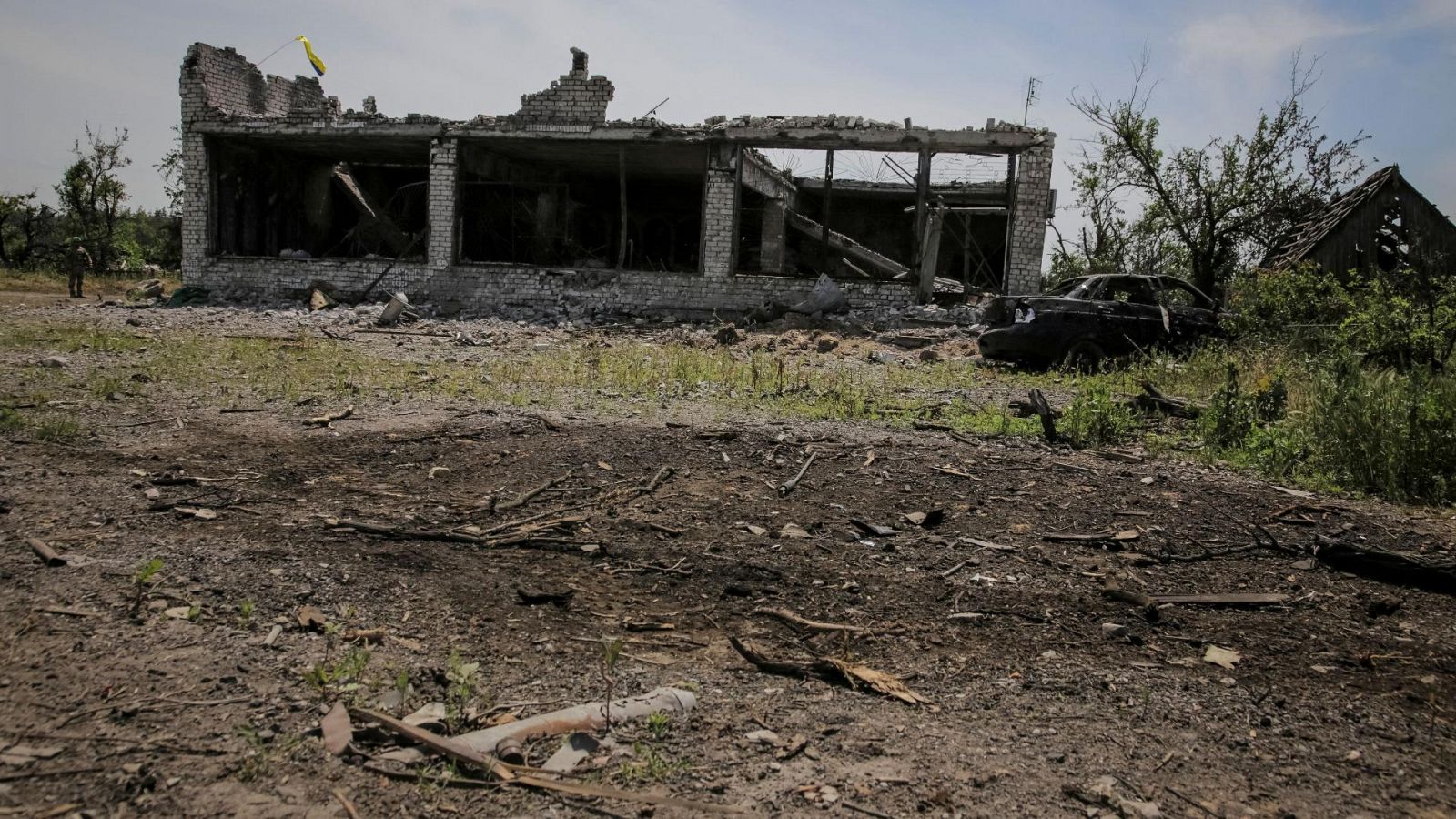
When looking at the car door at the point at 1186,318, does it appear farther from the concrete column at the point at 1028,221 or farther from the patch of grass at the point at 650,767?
the patch of grass at the point at 650,767

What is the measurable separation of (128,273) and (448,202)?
14.3 metres

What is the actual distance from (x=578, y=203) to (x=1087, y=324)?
14.8 metres

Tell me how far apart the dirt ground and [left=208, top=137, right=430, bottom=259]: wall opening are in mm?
14751

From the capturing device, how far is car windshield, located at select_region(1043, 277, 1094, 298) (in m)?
10.9

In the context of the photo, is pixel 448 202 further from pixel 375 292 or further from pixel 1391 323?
pixel 1391 323

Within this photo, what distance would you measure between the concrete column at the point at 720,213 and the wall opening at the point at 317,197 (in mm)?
6231

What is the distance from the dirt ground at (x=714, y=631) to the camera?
7.75 ft

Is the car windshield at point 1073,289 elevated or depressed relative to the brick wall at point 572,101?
depressed

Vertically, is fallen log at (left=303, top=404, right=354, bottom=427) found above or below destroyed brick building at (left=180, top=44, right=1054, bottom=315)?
below

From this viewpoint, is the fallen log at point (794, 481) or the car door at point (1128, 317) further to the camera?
the car door at point (1128, 317)

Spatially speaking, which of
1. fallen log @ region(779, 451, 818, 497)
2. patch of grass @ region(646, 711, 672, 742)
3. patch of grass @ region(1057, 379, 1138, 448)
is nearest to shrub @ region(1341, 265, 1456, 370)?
patch of grass @ region(1057, 379, 1138, 448)

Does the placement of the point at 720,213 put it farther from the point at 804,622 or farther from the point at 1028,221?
the point at 804,622

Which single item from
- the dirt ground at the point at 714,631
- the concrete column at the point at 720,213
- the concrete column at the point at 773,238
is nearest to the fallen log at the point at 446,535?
the dirt ground at the point at 714,631

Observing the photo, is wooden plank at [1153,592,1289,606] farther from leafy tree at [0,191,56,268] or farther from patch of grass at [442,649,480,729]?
leafy tree at [0,191,56,268]
